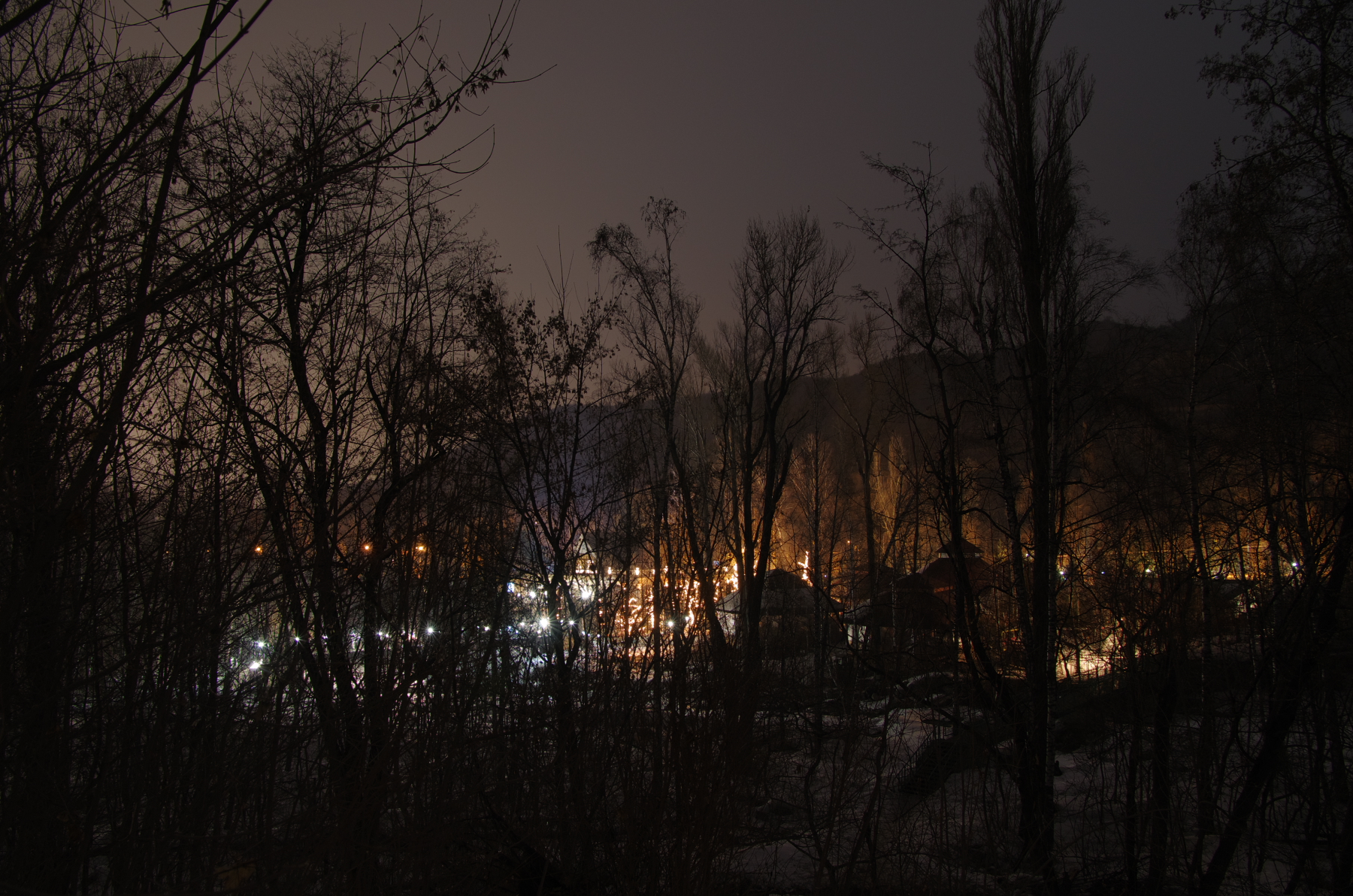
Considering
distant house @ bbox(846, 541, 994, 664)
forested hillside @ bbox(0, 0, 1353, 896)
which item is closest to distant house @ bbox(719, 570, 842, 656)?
distant house @ bbox(846, 541, 994, 664)

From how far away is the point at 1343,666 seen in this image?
8.94m

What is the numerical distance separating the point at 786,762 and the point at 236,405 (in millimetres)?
9885

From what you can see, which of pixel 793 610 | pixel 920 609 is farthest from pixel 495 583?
pixel 793 610

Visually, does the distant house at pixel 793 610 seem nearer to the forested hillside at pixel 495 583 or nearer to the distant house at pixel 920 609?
the distant house at pixel 920 609

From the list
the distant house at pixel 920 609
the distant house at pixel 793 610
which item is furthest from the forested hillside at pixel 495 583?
the distant house at pixel 793 610

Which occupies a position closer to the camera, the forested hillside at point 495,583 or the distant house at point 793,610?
the forested hillside at point 495,583

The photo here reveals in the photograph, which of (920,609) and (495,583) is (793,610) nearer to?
(920,609)

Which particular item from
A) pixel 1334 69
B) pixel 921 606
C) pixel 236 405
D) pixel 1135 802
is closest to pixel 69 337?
pixel 236 405

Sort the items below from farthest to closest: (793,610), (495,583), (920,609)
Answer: (793,610)
(920,609)
(495,583)

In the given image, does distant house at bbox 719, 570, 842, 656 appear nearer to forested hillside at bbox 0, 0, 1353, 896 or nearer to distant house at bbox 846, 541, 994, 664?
distant house at bbox 846, 541, 994, 664

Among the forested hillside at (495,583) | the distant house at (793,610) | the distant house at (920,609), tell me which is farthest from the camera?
the distant house at (793,610)

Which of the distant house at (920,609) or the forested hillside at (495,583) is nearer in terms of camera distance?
the forested hillside at (495,583)

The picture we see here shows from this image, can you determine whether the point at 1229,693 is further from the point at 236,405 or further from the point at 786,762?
the point at 236,405

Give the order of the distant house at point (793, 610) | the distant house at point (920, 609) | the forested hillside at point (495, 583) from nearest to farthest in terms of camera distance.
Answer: the forested hillside at point (495, 583) < the distant house at point (920, 609) < the distant house at point (793, 610)
